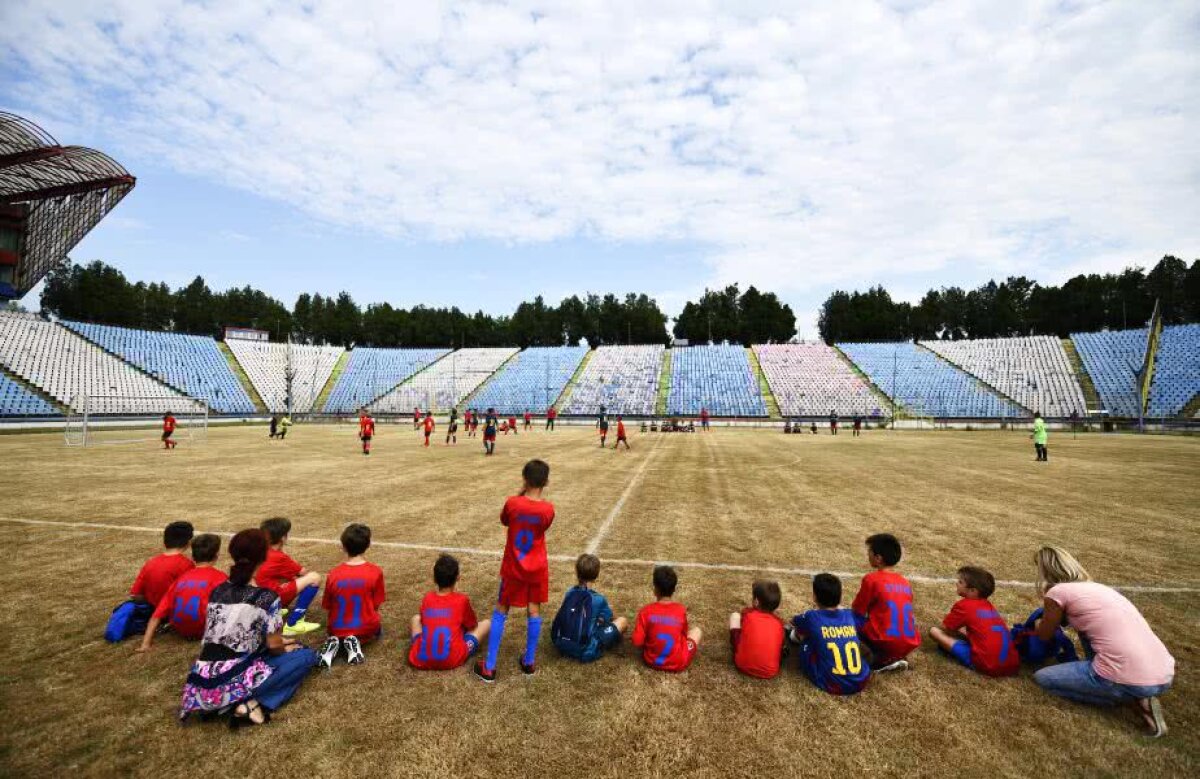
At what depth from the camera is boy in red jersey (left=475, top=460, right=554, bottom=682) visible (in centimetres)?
502

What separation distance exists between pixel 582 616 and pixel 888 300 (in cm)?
11768

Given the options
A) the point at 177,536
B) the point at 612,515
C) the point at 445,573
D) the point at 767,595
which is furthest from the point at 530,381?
the point at 767,595

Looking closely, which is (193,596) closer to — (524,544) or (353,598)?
(353,598)

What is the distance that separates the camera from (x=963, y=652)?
5.14 meters

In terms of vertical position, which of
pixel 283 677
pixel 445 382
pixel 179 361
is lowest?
pixel 283 677

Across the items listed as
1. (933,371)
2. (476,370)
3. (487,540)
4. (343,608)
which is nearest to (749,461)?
(487,540)

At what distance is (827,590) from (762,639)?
761mm

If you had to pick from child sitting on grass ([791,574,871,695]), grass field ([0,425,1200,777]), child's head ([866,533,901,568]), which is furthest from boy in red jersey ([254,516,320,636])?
child's head ([866,533,901,568])

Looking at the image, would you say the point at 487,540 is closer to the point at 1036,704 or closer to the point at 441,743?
the point at 441,743

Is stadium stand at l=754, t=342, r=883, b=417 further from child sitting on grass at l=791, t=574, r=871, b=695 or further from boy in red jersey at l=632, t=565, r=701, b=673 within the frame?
boy in red jersey at l=632, t=565, r=701, b=673

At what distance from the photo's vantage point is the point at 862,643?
217 inches

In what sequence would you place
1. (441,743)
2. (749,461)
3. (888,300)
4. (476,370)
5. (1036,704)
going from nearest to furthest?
(441,743), (1036,704), (749,461), (476,370), (888,300)

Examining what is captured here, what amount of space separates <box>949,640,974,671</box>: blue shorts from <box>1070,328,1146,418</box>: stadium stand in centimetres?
6580

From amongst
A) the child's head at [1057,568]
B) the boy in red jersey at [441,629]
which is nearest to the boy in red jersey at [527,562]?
the boy in red jersey at [441,629]
